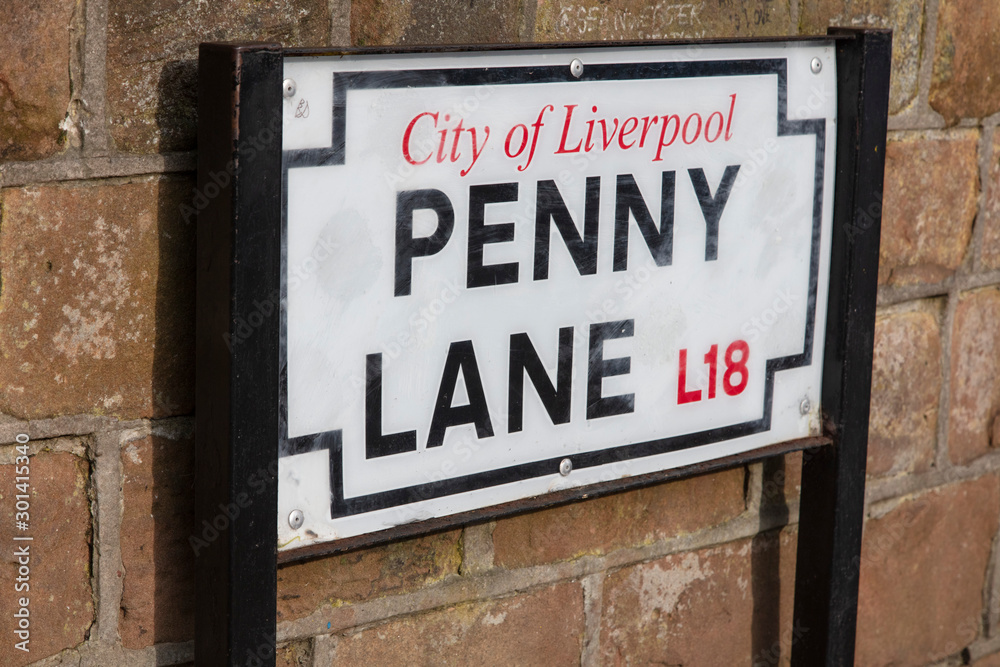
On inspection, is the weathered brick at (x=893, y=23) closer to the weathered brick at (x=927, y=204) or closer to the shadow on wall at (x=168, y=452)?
the weathered brick at (x=927, y=204)

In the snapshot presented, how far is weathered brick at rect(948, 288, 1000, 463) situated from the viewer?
1.50m

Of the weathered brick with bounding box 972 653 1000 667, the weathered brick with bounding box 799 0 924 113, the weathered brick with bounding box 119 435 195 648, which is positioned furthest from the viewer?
the weathered brick with bounding box 972 653 1000 667

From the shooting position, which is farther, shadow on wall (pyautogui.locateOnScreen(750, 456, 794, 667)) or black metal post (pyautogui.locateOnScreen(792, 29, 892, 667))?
shadow on wall (pyautogui.locateOnScreen(750, 456, 794, 667))

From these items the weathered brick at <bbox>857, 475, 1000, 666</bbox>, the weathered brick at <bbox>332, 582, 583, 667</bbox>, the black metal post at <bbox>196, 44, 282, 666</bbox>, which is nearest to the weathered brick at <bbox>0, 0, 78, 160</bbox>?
the black metal post at <bbox>196, 44, 282, 666</bbox>

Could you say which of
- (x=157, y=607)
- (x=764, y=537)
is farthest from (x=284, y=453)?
(x=764, y=537)

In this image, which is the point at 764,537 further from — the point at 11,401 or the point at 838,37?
the point at 11,401

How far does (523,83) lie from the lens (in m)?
0.96

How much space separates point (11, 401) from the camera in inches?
33.1

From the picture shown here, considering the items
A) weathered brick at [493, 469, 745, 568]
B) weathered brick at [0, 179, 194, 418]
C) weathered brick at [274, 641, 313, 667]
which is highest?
weathered brick at [0, 179, 194, 418]

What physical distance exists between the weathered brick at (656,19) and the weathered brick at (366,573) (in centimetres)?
51

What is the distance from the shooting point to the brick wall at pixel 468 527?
0.84 meters

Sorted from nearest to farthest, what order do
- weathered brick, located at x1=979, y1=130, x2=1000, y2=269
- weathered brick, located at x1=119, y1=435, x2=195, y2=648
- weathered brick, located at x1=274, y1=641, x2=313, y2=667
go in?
1. weathered brick, located at x1=119, y1=435, x2=195, y2=648
2. weathered brick, located at x1=274, y1=641, x2=313, y2=667
3. weathered brick, located at x1=979, y1=130, x2=1000, y2=269

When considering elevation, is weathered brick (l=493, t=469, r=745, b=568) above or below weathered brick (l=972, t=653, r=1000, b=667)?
above

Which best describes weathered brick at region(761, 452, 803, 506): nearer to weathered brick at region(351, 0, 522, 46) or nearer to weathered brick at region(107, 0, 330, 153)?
weathered brick at region(351, 0, 522, 46)
